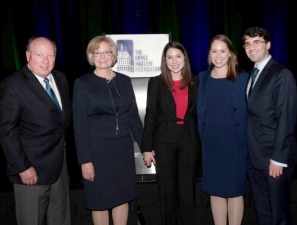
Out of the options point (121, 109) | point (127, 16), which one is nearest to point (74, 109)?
point (121, 109)

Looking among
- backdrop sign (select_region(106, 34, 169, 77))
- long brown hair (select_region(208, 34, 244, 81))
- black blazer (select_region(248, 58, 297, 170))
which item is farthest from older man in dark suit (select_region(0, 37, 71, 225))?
backdrop sign (select_region(106, 34, 169, 77))

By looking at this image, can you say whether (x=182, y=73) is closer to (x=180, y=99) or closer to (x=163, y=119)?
(x=180, y=99)

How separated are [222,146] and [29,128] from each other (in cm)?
120

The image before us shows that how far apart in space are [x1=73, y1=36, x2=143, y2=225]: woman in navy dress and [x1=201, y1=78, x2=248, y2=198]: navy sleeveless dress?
52cm

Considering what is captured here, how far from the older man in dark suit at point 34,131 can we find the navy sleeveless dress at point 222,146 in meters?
0.93

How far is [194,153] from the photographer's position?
2.17 m

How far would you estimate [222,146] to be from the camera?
2164mm

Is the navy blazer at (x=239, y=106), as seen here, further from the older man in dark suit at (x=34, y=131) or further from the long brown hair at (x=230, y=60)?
the older man in dark suit at (x=34, y=131)

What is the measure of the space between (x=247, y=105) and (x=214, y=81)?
268 millimetres

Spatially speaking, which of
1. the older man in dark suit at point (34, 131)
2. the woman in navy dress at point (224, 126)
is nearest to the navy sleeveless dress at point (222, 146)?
the woman in navy dress at point (224, 126)

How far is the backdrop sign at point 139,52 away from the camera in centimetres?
313

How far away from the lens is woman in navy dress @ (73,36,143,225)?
2031mm

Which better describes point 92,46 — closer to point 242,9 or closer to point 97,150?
point 97,150

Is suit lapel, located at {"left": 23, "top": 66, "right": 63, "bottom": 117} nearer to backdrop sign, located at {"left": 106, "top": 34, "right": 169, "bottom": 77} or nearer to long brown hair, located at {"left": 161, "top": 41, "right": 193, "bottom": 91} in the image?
long brown hair, located at {"left": 161, "top": 41, "right": 193, "bottom": 91}
